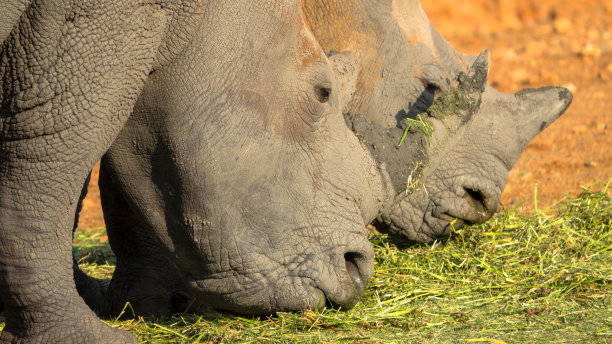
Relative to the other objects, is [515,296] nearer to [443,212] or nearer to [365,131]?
[443,212]

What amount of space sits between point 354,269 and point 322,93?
67 centimetres

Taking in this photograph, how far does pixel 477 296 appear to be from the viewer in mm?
3789

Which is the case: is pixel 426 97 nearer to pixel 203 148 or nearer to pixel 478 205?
pixel 478 205

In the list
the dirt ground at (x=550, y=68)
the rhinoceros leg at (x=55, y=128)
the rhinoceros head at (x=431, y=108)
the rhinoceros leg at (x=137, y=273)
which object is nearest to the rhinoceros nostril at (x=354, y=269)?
the rhinoceros head at (x=431, y=108)

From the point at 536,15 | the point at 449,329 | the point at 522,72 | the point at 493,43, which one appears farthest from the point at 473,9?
the point at 449,329

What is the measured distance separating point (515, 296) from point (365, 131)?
897 mm

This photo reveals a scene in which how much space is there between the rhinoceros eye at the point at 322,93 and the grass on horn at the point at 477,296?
0.77 meters

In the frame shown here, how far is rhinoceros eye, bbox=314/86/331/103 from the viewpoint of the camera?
3.39 m

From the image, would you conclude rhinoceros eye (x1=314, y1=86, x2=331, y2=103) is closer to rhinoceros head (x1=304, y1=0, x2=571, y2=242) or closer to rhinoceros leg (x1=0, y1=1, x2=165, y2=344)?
rhinoceros head (x1=304, y1=0, x2=571, y2=242)

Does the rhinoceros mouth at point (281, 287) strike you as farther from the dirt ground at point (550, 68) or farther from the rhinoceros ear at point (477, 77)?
the dirt ground at point (550, 68)

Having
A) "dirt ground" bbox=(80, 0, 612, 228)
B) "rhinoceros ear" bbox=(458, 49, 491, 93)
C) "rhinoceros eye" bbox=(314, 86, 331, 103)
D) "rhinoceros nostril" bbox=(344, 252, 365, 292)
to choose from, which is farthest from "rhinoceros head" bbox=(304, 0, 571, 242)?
"dirt ground" bbox=(80, 0, 612, 228)

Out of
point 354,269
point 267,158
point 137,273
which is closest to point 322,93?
point 267,158

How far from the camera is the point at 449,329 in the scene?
3375mm

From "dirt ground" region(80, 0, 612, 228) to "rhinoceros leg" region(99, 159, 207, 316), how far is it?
197 centimetres
